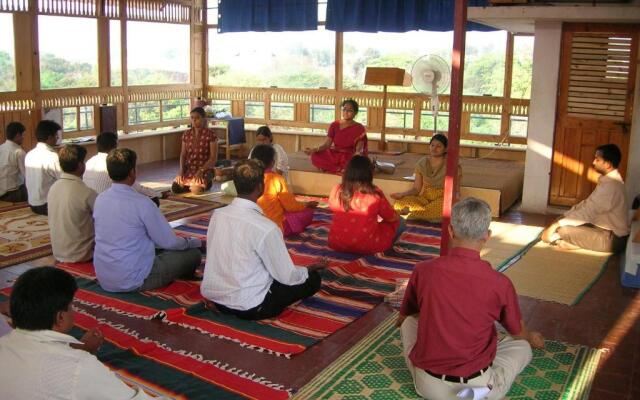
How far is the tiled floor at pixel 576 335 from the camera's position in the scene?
347 centimetres

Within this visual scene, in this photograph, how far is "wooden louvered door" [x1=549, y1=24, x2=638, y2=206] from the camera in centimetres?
696

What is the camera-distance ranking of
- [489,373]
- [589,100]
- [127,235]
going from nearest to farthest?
[489,373]
[127,235]
[589,100]

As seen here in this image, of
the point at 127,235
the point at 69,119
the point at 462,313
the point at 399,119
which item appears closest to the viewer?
the point at 462,313

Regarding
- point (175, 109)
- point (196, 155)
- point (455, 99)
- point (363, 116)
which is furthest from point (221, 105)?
point (455, 99)

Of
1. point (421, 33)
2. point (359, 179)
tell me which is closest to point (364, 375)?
point (359, 179)

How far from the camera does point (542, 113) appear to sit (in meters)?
7.29

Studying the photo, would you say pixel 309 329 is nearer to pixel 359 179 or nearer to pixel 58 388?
pixel 359 179

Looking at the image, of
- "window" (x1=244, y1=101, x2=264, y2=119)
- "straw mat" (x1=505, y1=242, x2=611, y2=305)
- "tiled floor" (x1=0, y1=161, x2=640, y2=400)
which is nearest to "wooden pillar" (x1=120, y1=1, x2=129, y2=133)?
"window" (x1=244, y1=101, x2=264, y2=119)

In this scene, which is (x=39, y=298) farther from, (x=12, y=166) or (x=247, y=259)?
(x=12, y=166)

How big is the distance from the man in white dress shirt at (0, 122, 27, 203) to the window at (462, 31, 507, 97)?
5.88 m

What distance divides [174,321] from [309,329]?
2.58ft

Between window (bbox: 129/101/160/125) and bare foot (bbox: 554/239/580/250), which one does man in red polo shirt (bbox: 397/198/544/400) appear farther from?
window (bbox: 129/101/160/125)

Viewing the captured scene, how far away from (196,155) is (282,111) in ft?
11.1

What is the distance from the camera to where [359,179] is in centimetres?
529
